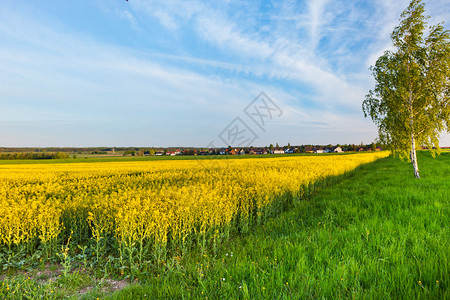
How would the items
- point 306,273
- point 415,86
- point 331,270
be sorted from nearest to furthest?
point 306,273 < point 331,270 < point 415,86

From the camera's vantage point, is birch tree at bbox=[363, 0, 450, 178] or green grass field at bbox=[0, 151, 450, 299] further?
birch tree at bbox=[363, 0, 450, 178]

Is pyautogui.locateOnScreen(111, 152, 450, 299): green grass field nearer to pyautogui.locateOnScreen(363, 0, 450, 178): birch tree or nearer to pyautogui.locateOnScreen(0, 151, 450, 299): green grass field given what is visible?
pyautogui.locateOnScreen(0, 151, 450, 299): green grass field

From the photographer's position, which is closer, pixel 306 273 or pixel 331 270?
pixel 306 273

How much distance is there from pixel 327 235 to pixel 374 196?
5586mm

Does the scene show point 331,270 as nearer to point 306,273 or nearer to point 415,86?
point 306,273

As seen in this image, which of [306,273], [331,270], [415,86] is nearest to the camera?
[306,273]

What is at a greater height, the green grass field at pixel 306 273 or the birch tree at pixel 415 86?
the birch tree at pixel 415 86

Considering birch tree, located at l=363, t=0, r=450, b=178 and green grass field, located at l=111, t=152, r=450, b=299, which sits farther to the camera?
birch tree, located at l=363, t=0, r=450, b=178

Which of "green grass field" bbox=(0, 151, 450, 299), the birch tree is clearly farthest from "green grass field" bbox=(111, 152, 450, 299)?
the birch tree

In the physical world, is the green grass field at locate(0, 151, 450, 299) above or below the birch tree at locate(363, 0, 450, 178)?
below

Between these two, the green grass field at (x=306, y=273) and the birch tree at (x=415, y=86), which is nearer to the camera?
the green grass field at (x=306, y=273)

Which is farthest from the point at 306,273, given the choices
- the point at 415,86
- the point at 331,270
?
the point at 415,86

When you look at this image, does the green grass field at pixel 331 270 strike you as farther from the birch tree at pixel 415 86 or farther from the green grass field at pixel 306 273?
the birch tree at pixel 415 86

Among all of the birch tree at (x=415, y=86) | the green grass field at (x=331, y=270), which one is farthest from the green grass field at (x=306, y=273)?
the birch tree at (x=415, y=86)
